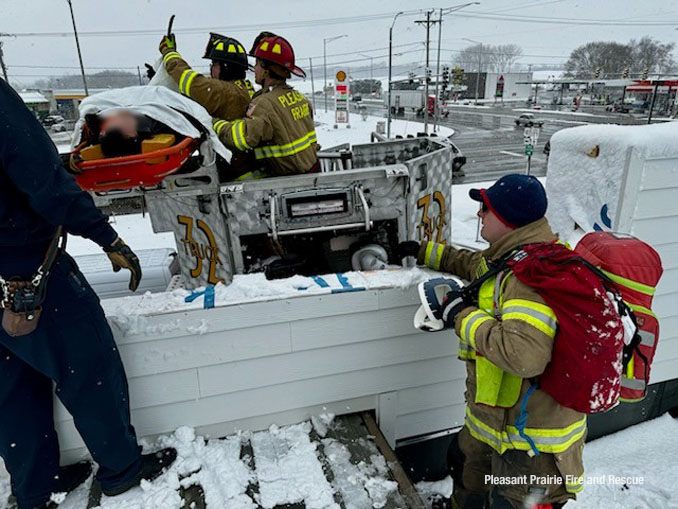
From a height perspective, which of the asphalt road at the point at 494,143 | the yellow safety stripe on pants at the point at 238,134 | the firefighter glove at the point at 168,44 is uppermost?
the firefighter glove at the point at 168,44

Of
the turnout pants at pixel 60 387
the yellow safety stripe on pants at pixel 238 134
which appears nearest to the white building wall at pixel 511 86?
the yellow safety stripe on pants at pixel 238 134

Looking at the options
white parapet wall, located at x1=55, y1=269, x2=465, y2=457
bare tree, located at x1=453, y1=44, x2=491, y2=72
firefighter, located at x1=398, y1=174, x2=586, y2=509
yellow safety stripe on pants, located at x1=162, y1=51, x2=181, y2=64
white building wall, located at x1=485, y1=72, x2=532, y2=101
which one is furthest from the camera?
bare tree, located at x1=453, y1=44, x2=491, y2=72

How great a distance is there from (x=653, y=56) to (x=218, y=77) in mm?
88238

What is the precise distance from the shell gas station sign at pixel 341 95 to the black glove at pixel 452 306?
78.2 ft

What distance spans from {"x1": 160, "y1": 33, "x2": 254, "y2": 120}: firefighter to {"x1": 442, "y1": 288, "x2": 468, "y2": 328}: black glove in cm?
241

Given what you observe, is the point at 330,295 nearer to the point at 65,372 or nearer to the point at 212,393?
the point at 212,393

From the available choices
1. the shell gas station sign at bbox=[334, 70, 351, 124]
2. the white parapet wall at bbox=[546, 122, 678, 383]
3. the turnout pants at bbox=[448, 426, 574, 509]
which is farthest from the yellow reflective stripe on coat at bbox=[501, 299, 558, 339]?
the shell gas station sign at bbox=[334, 70, 351, 124]

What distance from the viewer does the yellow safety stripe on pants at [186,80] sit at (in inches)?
130

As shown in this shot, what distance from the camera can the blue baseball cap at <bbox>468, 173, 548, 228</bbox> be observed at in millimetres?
1982

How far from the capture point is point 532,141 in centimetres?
823

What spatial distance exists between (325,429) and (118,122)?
2.04 m

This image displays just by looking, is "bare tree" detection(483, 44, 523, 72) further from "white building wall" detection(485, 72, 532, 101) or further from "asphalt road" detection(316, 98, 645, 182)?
"asphalt road" detection(316, 98, 645, 182)

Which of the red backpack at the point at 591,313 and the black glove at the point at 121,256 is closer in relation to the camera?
the red backpack at the point at 591,313

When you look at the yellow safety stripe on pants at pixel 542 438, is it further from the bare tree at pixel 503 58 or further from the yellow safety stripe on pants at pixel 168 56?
the bare tree at pixel 503 58
